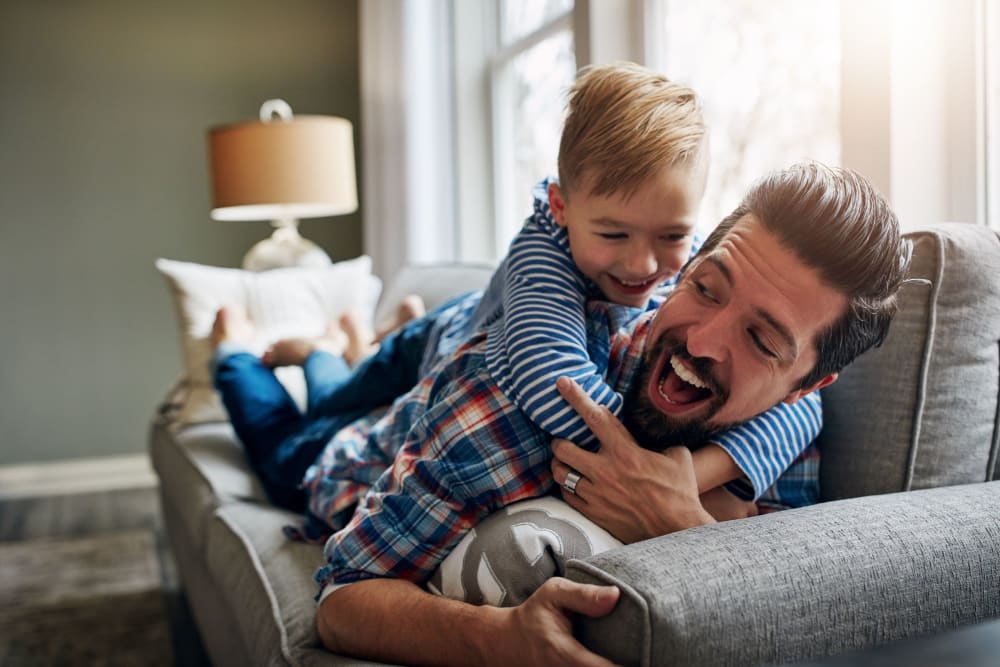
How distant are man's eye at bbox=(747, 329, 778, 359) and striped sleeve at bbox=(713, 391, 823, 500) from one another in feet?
0.48

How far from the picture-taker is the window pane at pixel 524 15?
10.9ft

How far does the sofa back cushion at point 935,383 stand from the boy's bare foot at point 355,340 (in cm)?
153

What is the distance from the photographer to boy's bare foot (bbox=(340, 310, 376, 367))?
2.51 m

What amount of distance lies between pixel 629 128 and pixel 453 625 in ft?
2.05

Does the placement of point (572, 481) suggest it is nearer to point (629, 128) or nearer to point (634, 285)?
point (634, 285)

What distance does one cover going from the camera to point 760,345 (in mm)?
1001

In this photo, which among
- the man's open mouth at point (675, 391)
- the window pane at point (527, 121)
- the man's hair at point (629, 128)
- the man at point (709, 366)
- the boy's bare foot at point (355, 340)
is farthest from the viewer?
the window pane at point (527, 121)

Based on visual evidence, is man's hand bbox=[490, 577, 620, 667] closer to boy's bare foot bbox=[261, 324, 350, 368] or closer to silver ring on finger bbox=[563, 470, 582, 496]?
silver ring on finger bbox=[563, 470, 582, 496]

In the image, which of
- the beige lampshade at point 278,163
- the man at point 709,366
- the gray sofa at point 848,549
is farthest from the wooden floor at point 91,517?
the man at point 709,366

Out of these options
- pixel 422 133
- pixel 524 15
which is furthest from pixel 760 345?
pixel 422 133

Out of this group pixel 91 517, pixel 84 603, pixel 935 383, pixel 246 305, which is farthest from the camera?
pixel 91 517

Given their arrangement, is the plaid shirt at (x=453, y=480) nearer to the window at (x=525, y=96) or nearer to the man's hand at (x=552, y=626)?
the man's hand at (x=552, y=626)

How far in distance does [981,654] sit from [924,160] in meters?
1.48

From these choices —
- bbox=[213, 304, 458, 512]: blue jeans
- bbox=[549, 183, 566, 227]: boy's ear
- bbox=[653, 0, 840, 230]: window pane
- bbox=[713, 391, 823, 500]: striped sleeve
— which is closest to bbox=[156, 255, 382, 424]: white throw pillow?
bbox=[213, 304, 458, 512]: blue jeans
